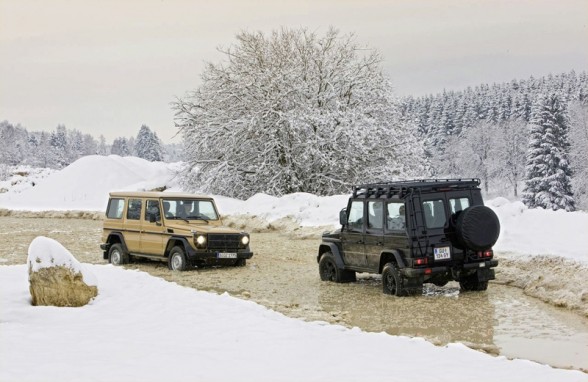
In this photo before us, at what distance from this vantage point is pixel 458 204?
42.3 feet

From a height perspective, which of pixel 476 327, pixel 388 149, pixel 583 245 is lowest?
pixel 476 327

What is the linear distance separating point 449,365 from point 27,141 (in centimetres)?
18561

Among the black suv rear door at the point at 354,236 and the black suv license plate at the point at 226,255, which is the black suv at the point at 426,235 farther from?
the black suv license plate at the point at 226,255

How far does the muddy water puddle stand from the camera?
30.7 ft

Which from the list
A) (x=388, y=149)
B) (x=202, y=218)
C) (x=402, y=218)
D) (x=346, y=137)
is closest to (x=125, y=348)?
(x=402, y=218)

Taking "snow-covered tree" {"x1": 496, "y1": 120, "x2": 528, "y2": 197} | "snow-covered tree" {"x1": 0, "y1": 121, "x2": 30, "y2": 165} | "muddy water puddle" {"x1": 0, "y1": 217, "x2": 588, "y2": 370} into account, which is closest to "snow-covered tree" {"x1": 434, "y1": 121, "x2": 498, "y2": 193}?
"snow-covered tree" {"x1": 496, "y1": 120, "x2": 528, "y2": 197}

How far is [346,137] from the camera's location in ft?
110

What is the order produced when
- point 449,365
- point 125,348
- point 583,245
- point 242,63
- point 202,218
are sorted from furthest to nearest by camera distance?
point 242,63 < point 202,218 < point 583,245 < point 125,348 < point 449,365

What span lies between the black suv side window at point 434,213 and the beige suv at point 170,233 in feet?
20.1

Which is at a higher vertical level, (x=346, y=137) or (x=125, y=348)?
(x=346, y=137)

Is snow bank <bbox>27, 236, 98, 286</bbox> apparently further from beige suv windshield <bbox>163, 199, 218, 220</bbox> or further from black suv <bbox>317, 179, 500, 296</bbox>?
beige suv windshield <bbox>163, 199, 218, 220</bbox>

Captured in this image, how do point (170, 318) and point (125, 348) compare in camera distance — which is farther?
point (170, 318)

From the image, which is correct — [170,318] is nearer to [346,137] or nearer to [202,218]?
[202,218]

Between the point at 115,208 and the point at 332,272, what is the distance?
724 centimetres
